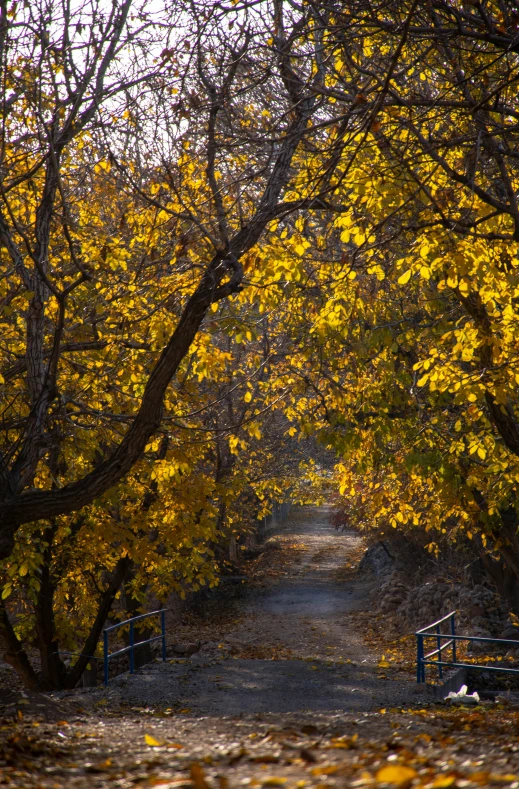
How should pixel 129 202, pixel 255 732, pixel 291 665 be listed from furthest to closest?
1. pixel 291 665
2. pixel 129 202
3. pixel 255 732

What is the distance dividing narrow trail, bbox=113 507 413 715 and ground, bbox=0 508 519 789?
0.04 meters

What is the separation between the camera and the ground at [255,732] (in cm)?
392

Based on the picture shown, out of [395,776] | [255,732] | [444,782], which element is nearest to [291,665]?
[255,732]

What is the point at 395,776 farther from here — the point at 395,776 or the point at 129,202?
the point at 129,202

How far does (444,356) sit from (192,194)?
3705mm

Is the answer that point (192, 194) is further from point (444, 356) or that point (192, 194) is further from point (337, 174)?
point (444, 356)

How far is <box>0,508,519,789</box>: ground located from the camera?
3.92 metres

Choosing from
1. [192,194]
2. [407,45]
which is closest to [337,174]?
[407,45]

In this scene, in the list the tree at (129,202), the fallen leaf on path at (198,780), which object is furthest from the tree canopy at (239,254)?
the fallen leaf on path at (198,780)

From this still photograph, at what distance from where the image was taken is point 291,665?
47.1ft

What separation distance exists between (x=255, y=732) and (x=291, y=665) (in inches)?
348

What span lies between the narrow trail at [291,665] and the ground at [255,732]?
43mm

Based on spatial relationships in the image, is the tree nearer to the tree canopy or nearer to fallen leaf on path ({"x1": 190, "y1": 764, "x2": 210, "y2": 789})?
the tree canopy

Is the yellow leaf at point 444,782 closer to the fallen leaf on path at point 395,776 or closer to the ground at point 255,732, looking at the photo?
the ground at point 255,732
